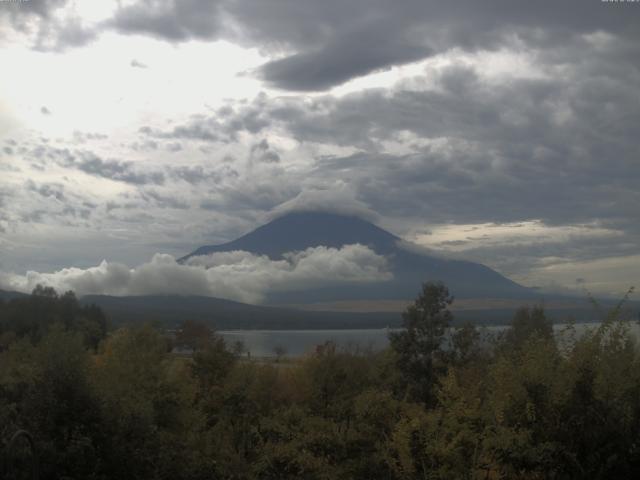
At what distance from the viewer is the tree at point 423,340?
43781 millimetres

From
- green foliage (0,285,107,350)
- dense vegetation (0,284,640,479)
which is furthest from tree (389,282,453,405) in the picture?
green foliage (0,285,107,350)

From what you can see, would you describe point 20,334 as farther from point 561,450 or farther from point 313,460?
point 561,450

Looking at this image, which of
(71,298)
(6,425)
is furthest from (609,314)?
(71,298)

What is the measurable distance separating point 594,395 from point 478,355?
3250 centimetres

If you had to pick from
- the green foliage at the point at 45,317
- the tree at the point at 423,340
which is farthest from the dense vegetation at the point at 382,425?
the green foliage at the point at 45,317

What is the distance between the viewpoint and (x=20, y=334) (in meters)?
87.4

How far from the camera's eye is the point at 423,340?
4528cm

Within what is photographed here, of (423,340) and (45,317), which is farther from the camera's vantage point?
(45,317)

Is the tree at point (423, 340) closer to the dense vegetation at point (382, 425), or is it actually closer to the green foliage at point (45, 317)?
the dense vegetation at point (382, 425)

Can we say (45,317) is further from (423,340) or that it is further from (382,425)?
(382,425)

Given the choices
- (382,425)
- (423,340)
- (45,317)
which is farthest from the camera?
(45,317)

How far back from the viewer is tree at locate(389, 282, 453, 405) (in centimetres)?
4378

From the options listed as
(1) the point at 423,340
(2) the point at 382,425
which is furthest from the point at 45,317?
(2) the point at 382,425

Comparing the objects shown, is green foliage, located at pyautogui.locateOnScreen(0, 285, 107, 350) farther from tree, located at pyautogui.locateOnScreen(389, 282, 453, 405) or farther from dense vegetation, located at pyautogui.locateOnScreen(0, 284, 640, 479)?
dense vegetation, located at pyautogui.locateOnScreen(0, 284, 640, 479)
